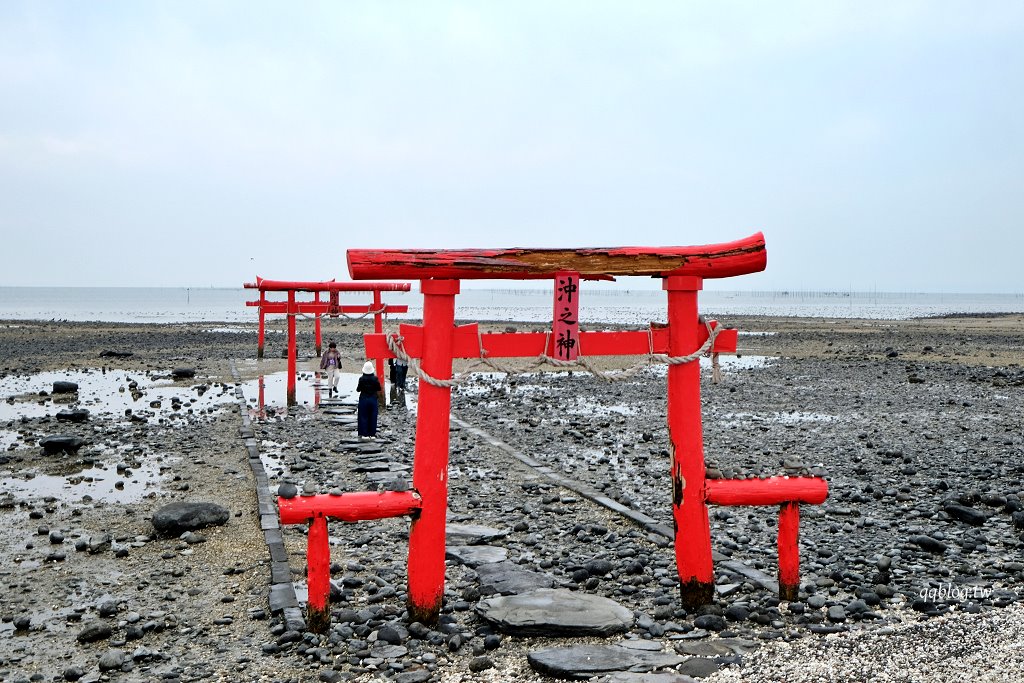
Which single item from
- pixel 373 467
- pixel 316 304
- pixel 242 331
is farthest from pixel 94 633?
pixel 242 331

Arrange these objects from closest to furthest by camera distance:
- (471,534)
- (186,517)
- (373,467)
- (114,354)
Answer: (471,534), (186,517), (373,467), (114,354)

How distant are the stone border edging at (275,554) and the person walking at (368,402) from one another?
205cm

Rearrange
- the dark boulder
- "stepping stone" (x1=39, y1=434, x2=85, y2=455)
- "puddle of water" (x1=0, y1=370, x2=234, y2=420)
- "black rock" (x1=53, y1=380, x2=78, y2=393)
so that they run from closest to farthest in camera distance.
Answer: "stepping stone" (x1=39, y1=434, x2=85, y2=455)
"puddle of water" (x1=0, y1=370, x2=234, y2=420)
"black rock" (x1=53, y1=380, x2=78, y2=393)
the dark boulder

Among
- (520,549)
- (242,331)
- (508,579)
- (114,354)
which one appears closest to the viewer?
(508,579)

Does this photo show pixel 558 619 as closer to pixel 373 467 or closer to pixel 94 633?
pixel 94 633

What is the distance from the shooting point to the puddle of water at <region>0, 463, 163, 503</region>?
11414 millimetres

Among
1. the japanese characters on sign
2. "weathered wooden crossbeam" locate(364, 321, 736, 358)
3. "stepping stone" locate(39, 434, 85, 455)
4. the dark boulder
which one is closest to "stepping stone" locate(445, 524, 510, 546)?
"weathered wooden crossbeam" locate(364, 321, 736, 358)

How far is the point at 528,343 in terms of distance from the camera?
6863mm

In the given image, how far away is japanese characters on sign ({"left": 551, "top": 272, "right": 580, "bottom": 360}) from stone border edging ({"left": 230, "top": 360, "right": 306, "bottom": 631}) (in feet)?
9.97

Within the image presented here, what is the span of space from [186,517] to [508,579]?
415cm

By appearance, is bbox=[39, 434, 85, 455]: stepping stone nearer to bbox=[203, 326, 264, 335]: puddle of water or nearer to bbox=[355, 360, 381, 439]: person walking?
bbox=[355, 360, 381, 439]: person walking

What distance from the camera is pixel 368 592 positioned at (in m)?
7.32

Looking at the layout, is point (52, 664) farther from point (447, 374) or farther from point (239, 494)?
point (239, 494)

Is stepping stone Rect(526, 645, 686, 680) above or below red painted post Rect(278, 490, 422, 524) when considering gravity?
below
